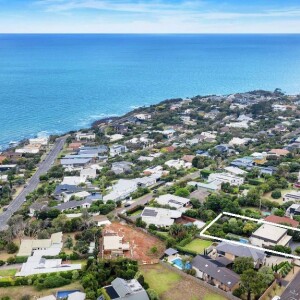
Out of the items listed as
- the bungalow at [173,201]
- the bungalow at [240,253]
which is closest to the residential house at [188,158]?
the bungalow at [173,201]

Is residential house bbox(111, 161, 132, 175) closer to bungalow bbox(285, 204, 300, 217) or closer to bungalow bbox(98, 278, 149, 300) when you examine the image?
bungalow bbox(285, 204, 300, 217)

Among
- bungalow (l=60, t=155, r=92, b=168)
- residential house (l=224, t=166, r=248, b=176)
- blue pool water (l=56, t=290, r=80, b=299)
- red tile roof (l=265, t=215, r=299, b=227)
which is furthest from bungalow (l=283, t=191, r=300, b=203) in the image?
bungalow (l=60, t=155, r=92, b=168)

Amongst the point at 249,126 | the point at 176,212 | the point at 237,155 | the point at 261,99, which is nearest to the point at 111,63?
the point at 261,99

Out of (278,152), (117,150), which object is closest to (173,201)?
→ (117,150)

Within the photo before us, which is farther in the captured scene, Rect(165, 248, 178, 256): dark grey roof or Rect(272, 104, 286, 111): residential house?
Rect(272, 104, 286, 111): residential house

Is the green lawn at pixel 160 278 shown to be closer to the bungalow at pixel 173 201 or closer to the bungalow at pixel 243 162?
the bungalow at pixel 173 201

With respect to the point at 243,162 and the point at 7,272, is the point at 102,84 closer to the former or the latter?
the point at 243,162
